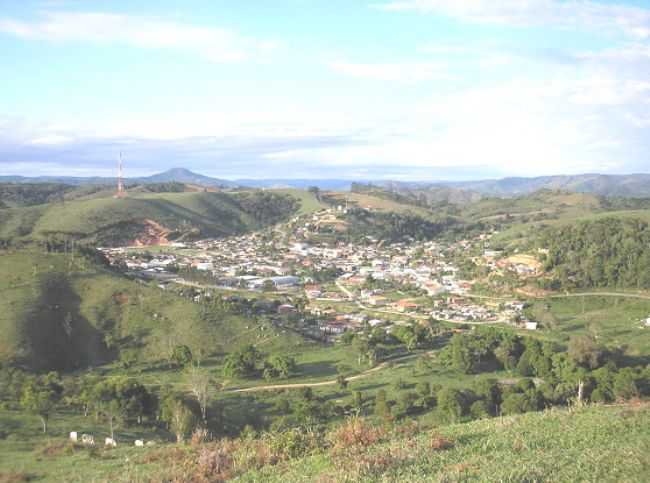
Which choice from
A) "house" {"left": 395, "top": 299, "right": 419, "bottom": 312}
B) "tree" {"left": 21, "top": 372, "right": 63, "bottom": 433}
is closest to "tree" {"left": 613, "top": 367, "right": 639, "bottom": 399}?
"tree" {"left": 21, "top": 372, "right": 63, "bottom": 433}

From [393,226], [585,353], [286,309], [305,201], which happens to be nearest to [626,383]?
[585,353]

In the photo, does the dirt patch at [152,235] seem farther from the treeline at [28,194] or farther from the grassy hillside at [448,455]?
the grassy hillside at [448,455]

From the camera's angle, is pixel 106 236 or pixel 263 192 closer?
pixel 106 236

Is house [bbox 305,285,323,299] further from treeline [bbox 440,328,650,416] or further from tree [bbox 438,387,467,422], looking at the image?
tree [bbox 438,387,467,422]

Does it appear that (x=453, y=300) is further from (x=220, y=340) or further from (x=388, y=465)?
(x=388, y=465)

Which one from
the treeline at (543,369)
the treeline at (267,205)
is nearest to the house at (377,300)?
the treeline at (543,369)

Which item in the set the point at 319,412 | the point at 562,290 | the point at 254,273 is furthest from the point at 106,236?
the point at 319,412

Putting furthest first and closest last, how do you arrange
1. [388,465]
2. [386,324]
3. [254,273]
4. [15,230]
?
[15,230] → [254,273] → [386,324] → [388,465]
